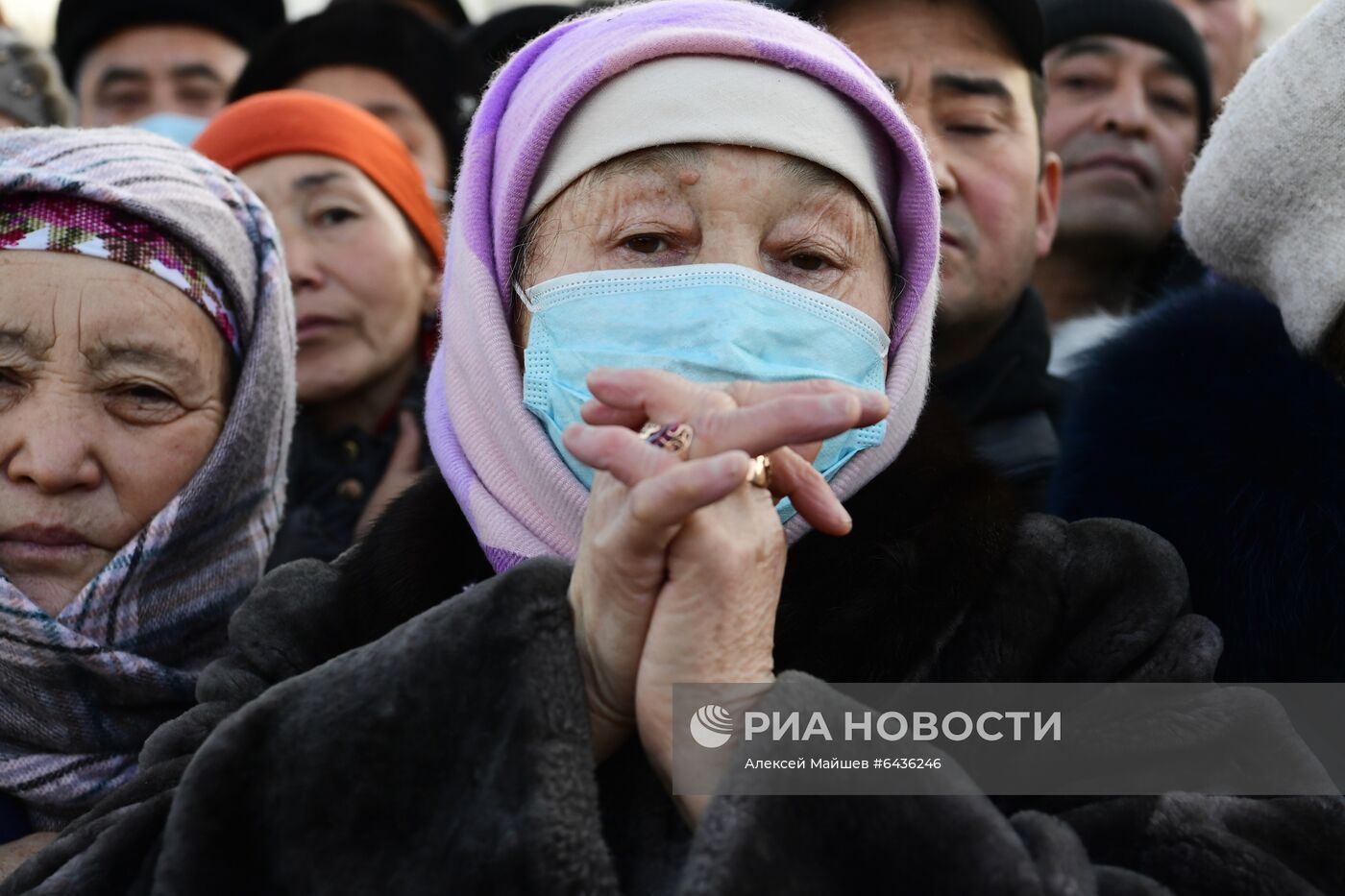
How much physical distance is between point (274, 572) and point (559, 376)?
2.08 feet

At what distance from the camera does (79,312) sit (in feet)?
9.93

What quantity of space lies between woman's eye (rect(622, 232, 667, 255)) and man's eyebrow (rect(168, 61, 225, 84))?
4028mm

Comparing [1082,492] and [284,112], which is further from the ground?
[284,112]

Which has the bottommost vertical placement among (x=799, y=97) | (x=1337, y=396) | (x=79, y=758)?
(x=79, y=758)

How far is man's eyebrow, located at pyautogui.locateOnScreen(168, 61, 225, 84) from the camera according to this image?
5.98 m

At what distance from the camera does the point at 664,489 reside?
1.86 meters

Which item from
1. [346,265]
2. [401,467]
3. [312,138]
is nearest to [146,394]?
[401,467]

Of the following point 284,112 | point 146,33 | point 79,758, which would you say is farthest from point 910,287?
point 146,33

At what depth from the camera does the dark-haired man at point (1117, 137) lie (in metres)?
4.89

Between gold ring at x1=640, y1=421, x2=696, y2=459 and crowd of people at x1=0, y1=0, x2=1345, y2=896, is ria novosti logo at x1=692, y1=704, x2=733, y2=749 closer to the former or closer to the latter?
crowd of people at x1=0, y1=0, x2=1345, y2=896

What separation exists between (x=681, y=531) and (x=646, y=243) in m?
0.68

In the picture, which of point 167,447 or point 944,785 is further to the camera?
point 167,447

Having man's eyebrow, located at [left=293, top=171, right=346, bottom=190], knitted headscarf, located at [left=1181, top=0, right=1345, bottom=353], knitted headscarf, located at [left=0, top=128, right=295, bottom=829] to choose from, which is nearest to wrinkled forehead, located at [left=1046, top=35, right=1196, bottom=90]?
knitted headscarf, located at [left=1181, top=0, right=1345, bottom=353]

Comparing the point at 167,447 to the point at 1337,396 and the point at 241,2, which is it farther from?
the point at 241,2
